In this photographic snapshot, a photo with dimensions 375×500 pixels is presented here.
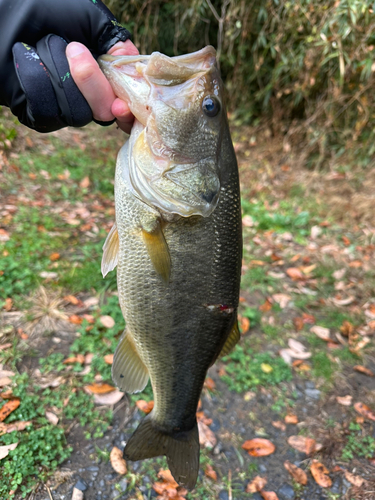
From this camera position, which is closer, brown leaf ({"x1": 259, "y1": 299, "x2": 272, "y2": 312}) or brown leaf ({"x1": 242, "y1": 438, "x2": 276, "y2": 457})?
brown leaf ({"x1": 242, "y1": 438, "x2": 276, "y2": 457})

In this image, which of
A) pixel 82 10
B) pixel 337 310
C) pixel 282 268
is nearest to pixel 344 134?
pixel 282 268

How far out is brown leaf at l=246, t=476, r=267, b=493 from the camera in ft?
7.11

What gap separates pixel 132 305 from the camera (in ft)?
4.85

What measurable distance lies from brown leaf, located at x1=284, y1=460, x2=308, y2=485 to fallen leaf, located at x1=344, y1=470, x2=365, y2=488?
302mm

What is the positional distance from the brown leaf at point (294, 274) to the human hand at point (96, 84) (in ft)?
10.3

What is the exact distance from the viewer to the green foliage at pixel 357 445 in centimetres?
245

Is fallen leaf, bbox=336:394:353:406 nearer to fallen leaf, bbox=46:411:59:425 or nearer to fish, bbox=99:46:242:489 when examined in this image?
fish, bbox=99:46:242:489

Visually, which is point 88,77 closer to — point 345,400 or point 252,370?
point 252,370

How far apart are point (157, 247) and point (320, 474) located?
81.4 inches

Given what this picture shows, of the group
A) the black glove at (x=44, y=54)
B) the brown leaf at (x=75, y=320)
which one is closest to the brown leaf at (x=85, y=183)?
the brown leaf at (x=75, y=320)

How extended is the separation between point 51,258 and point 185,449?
7.43 ft

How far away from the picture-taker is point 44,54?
1237 millimetres

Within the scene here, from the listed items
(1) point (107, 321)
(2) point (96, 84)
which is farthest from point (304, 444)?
(2) point (96, 84)

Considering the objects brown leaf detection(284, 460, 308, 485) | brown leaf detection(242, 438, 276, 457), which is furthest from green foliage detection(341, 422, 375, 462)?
brown leaf detection(242, 438, 276, 457)
